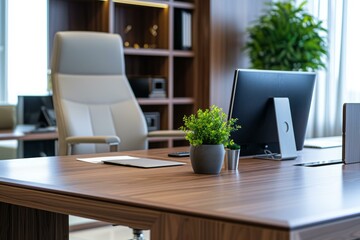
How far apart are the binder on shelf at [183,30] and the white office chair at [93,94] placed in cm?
144

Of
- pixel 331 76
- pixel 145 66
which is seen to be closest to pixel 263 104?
pixel 145 66

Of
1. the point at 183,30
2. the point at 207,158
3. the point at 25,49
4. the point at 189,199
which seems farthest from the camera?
the point at 183,30

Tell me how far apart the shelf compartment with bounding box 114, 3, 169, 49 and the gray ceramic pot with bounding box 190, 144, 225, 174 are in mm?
3188

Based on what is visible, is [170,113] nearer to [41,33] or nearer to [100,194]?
[41,33]

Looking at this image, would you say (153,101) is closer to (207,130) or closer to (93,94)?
(93,94)

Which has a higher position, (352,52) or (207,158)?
(352,52)

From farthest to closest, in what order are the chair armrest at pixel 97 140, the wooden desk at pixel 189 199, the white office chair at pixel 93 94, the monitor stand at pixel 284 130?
the white office chair at pixel 93 94 → the chair armrest at pixel 97 140 → the monitor stand at pixel 284 130 → the wooden desk at pixel 189 199

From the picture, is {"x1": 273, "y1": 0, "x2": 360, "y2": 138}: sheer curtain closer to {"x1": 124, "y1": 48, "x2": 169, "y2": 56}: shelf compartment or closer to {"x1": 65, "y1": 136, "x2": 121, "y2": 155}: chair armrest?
{"x1": 124, "y1": 48, "x2": 169, "y2": 56}: shelf compartment

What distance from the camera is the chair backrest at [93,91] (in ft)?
12.1

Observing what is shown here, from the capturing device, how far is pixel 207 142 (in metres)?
2.16

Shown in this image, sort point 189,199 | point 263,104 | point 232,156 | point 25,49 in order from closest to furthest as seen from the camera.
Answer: point 189,199 → point 232,156 → point 263,104 → point 25,49

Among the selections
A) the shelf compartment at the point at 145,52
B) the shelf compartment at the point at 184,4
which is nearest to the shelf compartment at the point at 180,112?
the shelf compartment at the point at 145,52

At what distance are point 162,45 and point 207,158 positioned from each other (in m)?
3.30

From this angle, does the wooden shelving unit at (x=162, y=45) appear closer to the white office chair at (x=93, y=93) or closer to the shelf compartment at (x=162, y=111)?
the shelf compartment at (x=162, y=111)
